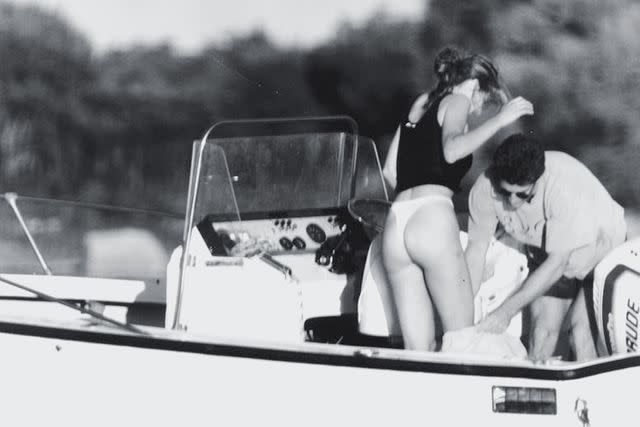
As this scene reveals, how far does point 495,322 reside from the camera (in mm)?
4234

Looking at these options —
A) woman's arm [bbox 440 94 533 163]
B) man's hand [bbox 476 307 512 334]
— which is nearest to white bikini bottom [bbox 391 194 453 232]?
woman's arm [bbox 440 94 533 163]

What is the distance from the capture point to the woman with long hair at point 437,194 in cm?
414

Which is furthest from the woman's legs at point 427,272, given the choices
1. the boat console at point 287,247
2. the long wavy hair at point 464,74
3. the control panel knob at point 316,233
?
the control panel knob at point 316,233

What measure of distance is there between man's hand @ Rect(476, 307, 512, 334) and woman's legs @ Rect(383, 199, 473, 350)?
0.05m

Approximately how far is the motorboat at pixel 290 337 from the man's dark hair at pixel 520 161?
44 centimetres

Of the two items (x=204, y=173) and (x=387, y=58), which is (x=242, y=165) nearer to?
(x=204, y=173)

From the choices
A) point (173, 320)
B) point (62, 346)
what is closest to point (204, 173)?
point (173, 320)

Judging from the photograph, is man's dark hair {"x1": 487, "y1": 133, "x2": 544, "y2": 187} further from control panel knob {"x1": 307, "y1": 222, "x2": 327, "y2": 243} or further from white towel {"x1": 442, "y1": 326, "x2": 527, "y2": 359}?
control panel knob {"x1": 307, "y1": 222, "x2": 327, "y2": 243}

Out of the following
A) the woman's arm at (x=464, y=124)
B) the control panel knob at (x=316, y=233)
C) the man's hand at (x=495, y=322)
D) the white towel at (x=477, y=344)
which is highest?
the woman's arm at (x=464, y=124)

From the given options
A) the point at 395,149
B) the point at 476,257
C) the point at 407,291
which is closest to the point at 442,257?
the point at 407,291

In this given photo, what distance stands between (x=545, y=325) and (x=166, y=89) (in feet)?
35.2

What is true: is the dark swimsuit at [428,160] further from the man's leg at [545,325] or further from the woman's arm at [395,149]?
the man's leg at [545,325]

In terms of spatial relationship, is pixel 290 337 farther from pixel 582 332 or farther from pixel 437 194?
pixel 582 332

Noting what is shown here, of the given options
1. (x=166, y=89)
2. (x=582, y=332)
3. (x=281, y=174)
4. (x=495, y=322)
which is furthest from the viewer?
(x=166, y=89)
